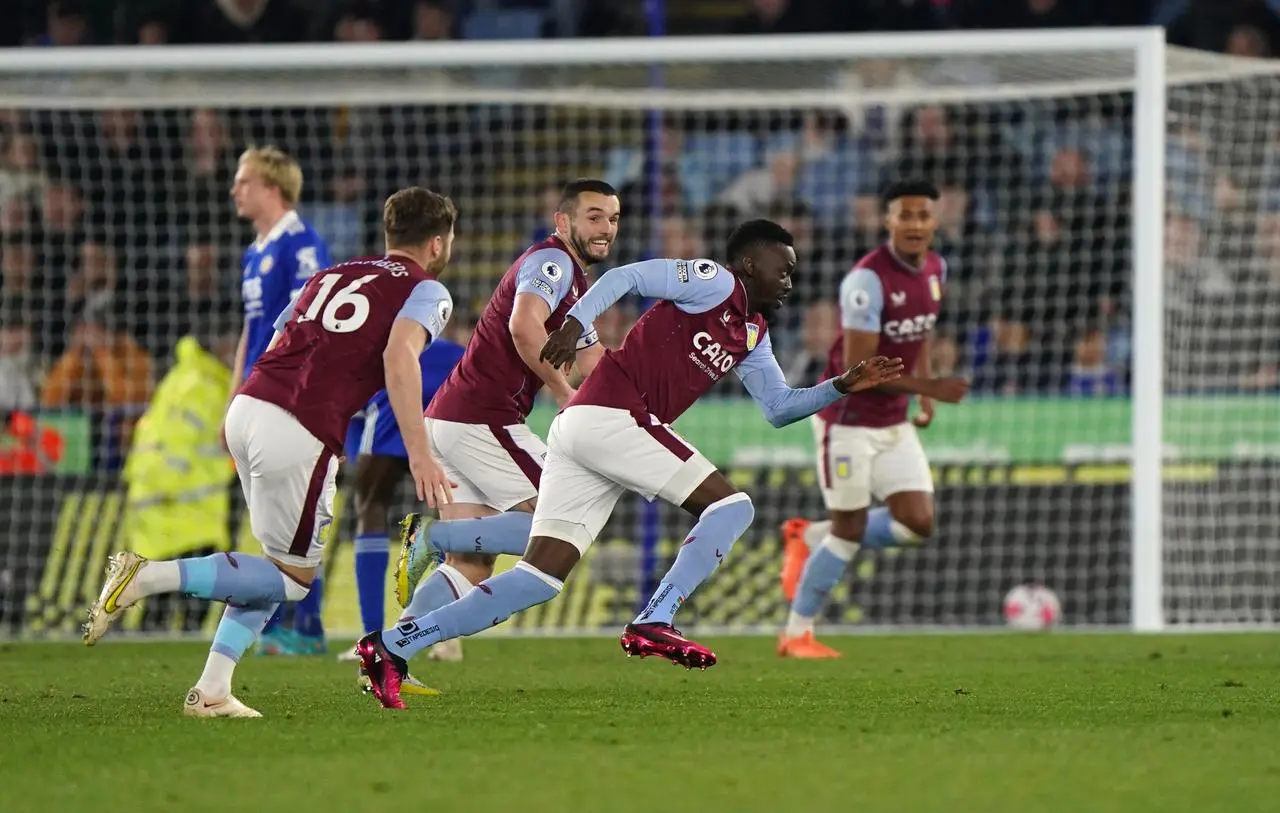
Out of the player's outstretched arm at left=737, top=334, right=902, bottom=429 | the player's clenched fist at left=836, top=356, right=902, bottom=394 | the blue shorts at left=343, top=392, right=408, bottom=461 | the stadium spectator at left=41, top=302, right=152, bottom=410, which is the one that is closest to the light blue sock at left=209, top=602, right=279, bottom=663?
the player's outstretched arm at left=737, top=334, right=902, bottom=429

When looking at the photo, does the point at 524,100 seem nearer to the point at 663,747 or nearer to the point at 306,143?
the point at 306,143

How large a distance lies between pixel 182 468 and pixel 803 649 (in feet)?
13.7

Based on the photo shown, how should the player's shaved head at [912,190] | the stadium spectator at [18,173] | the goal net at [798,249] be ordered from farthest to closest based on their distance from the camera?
the stadium spectator at [18,173]
the goal net at [798,249]
the player's shaved head at [912,190]

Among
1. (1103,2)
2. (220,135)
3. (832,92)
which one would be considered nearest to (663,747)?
(832,92)

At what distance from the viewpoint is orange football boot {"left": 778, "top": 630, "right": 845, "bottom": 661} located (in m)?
9.10

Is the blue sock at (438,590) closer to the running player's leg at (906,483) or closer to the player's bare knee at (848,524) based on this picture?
the player's bare knee at (848,524)

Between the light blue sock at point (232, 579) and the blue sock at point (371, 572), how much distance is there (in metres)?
2.76

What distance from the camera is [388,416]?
8.75m

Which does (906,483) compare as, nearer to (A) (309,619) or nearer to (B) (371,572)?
(B) (371,572)

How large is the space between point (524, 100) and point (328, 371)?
6226mm

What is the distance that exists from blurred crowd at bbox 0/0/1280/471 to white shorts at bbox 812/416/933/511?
9.25 ft

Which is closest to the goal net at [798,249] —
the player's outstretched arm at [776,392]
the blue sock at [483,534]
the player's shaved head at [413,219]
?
the blue sock at [483,534]

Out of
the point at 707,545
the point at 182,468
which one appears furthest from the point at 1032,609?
the point at 707,545

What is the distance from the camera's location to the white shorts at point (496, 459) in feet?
24.8
